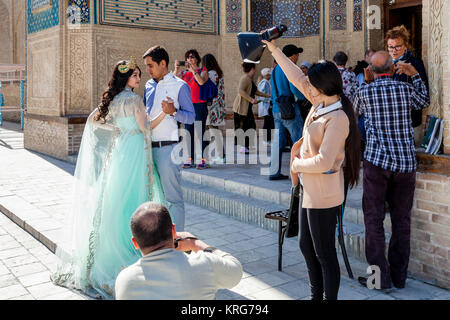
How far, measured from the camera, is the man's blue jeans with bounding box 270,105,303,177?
5223 millimetres

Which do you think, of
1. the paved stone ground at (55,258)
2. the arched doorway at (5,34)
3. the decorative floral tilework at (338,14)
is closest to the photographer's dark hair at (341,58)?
the paved stone ground at (55,258)

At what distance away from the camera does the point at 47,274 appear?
3689 mm

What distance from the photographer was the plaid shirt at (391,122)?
3.03 m

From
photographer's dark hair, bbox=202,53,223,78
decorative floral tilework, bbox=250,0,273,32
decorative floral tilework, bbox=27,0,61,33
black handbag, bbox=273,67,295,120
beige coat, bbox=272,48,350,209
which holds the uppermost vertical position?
decorative floral tilework, bbox=250,0,273,32

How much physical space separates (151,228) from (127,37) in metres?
7.84

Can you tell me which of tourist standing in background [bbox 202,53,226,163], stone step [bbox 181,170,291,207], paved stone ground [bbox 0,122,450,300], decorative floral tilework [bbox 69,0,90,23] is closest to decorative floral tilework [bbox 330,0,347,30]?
tourist standing in background [bbox 202,53,226,163]

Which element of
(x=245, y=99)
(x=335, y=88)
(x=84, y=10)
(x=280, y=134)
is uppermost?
(x=84, y=10)

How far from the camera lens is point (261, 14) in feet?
34.7

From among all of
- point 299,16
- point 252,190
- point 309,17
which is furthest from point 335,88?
point 299,16

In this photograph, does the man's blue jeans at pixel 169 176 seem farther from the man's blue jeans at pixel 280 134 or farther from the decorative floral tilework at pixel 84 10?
the decorative floral tilework at pixel 84 10

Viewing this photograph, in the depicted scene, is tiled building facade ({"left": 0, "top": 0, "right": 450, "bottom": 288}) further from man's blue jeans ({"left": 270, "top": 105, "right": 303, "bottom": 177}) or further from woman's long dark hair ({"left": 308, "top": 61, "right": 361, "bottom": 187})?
woman's long dark hair ({"left": 308, "top": 61, "right": 361, "bottom": 187})

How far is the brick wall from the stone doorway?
17.5ft

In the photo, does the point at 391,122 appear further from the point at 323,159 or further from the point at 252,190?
the point at 252,190
